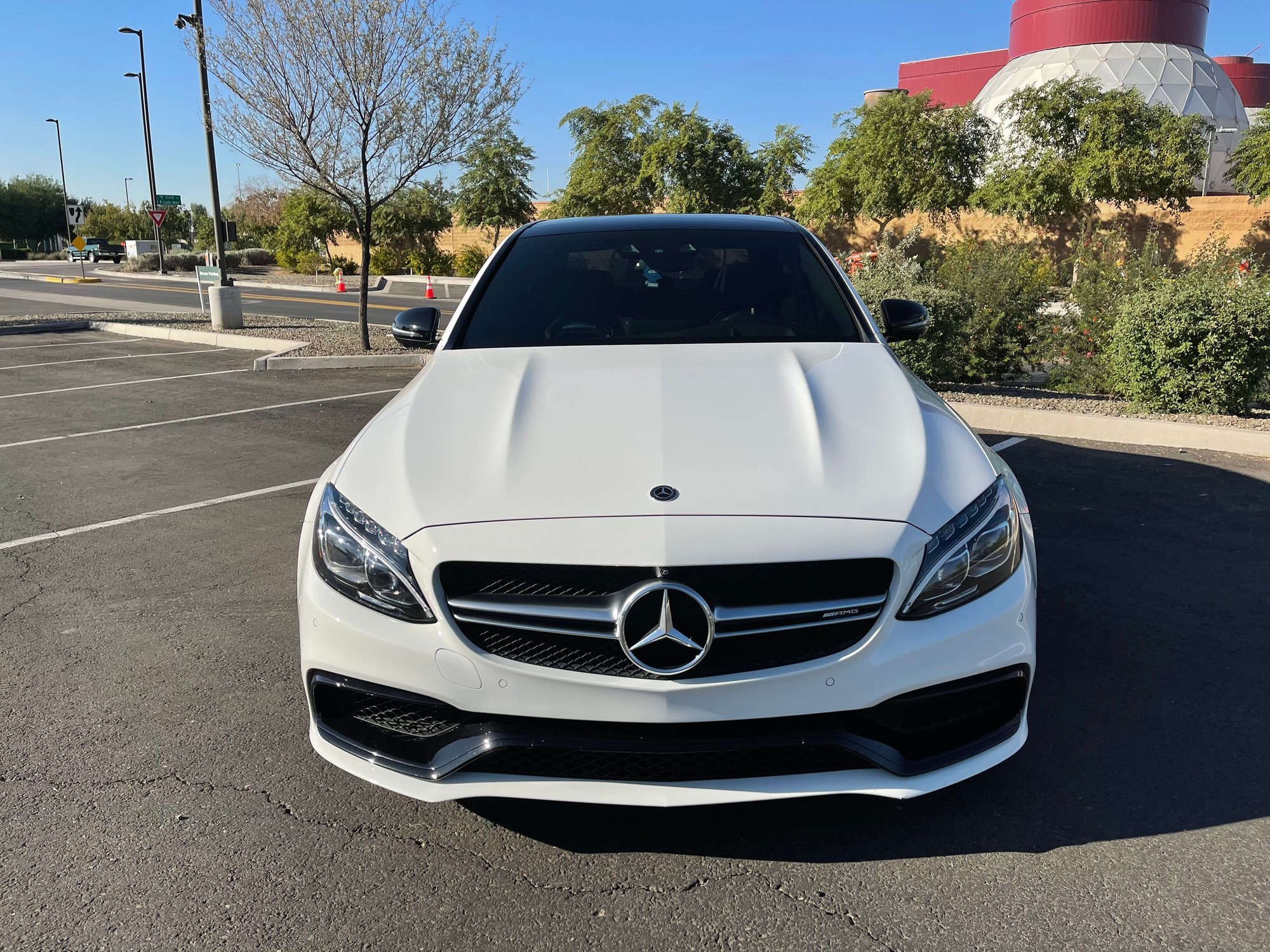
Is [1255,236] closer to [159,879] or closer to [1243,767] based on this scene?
[1243,767]

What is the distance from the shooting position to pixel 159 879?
8.28 ft

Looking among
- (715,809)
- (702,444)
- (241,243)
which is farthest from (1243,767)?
(241,243)

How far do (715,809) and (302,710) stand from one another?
155 centimetres

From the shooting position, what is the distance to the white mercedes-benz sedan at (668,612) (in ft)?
7.59

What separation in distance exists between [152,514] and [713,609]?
4918mm

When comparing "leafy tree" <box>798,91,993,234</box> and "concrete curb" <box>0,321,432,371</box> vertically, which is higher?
"leafy tree" <box>798,91,993,234</box>

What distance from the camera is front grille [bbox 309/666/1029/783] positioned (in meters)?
2.33

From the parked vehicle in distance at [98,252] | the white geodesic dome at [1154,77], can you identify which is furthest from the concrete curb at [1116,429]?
the parked vehicle in distance at [98,252]

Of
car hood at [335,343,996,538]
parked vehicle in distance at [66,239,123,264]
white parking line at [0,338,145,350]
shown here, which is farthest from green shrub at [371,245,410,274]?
car hood at [335,343,996,538]

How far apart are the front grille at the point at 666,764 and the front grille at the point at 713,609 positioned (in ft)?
0.69

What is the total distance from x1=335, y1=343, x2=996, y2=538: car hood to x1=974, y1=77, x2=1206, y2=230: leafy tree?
102 ft

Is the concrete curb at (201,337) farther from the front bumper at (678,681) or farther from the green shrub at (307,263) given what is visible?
the green shrub at (307,263)

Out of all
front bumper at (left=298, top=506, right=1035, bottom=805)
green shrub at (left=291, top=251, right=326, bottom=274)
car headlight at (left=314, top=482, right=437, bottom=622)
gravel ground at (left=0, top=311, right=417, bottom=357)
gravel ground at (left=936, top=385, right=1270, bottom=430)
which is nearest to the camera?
front bumper at (left=298, top=506, right=1035, bottom=805)

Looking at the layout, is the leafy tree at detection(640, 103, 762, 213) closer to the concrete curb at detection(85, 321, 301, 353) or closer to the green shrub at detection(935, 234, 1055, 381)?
the concrete curb at detection(85, 321, 301, 353)
